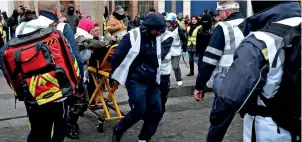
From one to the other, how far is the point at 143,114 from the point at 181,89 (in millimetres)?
3887

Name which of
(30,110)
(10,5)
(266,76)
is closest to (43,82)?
(30,110)

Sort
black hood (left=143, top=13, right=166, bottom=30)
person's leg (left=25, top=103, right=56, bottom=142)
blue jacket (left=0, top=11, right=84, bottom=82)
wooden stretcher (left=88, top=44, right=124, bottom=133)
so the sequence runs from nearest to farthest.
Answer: person's leg (left=25, top=103, right=56, bottom=142) < blue jacket (left=0, top=11, right=84, bottom=82) < black hood (left=143, top=13, right=166, bottom=30) < wooden stretcher (left=88, top=44, right=124, bottom=133)

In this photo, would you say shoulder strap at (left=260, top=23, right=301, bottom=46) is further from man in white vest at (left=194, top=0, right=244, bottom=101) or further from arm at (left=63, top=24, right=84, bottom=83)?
arm at (left=63, top=24, right=84, bottom=83)

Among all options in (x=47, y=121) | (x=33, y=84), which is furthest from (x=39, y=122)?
(x=33, y=84)

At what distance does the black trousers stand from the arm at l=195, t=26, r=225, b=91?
1411mm

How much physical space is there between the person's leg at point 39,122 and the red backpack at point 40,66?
0.45ft

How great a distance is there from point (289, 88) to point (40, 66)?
2.13m

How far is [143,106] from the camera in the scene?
201 inches

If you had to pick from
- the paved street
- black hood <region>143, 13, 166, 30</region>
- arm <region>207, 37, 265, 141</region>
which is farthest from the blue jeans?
arm <region>207, 37, 265, 141</region>

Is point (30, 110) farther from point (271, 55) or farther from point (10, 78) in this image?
point (271, 55)

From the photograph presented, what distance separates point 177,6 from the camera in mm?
26781

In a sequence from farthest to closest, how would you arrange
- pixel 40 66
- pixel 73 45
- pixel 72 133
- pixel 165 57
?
pixel 165 57
pixel 72 133
pixel 73 45
pixel 40 66

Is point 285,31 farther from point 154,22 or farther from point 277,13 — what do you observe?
point 154,22

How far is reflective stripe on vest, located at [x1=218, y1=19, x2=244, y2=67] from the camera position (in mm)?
4629
